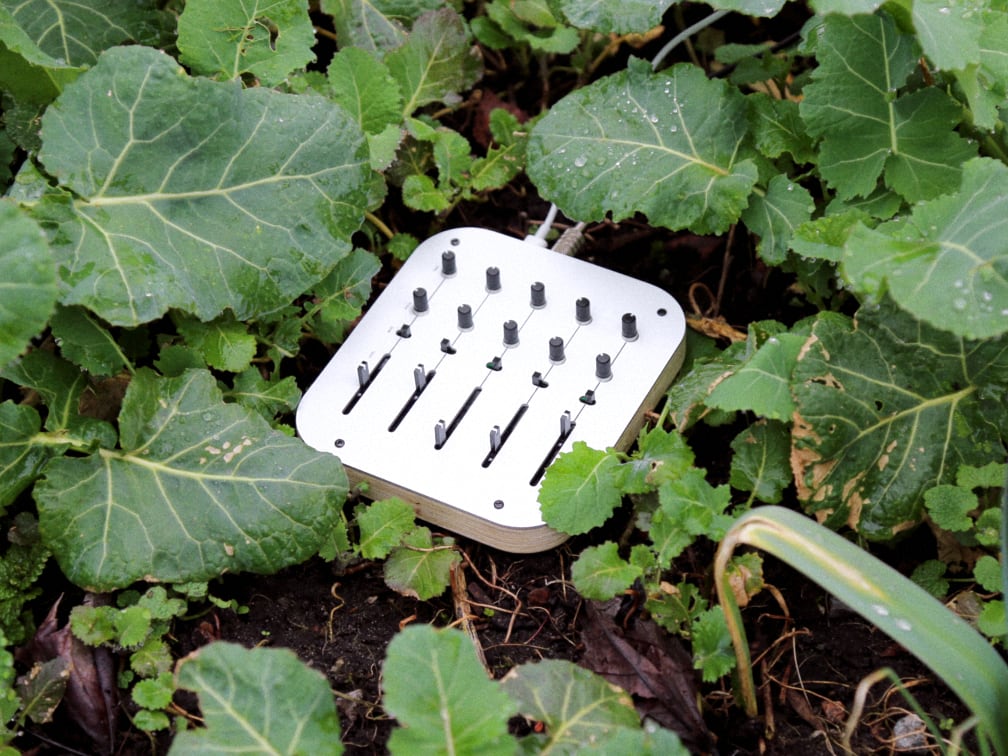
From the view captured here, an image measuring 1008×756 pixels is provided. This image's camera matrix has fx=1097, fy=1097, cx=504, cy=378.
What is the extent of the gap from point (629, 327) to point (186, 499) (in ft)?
2.77

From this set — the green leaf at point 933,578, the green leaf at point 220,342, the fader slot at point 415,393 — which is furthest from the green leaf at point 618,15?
the green leaf at point 933,578

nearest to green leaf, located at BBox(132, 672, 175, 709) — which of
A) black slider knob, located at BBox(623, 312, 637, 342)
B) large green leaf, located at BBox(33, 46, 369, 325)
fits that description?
large green leaf, located at BBox(33, 46, 369, 325)

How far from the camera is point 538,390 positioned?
1990mm

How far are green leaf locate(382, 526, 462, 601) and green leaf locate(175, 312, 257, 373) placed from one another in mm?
433

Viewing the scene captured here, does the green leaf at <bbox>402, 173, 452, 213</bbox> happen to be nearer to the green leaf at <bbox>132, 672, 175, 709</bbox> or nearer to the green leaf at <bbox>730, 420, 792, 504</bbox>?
the green leaf at <bbox>730, 420, 792, 504</bbox>

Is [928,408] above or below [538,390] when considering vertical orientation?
above

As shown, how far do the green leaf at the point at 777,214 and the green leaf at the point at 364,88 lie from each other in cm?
75

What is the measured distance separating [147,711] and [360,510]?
0.46 m

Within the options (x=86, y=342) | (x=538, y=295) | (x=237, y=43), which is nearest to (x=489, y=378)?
(x=538, y=295)

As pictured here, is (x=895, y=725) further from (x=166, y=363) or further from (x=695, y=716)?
(x=166, y=363)

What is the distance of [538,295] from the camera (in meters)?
2.10

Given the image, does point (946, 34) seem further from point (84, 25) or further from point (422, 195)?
point (84, 25)

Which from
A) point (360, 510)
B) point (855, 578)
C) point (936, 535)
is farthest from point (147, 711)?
point (936, 535)

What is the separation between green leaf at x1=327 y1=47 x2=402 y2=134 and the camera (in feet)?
7.20
